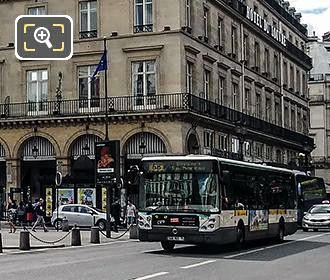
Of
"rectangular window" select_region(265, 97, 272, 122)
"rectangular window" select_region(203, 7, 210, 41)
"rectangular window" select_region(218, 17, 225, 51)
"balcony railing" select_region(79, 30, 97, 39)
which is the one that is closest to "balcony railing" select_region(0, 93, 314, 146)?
"balcony railing" select_region(79, 30, 97, 39)

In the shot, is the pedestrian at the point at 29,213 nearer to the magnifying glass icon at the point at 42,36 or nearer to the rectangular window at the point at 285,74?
the magnifying glass icon at the point at 42,36

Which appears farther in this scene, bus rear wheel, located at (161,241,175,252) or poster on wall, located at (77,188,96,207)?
poster on wall, located at (77,188,96,207)

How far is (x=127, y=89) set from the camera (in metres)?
48.1

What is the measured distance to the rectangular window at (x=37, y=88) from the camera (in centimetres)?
5072

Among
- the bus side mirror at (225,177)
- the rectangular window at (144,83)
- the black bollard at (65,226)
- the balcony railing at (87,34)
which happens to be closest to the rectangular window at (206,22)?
the rectangular window at (144,83)

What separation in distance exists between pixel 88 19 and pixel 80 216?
14798mm

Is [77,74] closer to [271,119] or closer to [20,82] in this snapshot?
[20,82]

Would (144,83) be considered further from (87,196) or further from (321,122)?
(321,122)

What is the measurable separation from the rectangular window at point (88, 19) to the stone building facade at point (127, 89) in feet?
0.22

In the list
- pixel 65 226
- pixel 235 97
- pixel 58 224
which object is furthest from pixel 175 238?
pixel 235 97

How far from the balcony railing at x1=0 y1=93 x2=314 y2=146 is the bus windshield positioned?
75.8ft

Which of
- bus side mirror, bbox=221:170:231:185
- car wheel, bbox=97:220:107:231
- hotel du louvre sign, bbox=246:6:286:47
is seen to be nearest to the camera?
bus side mirror, bbox=221:170:231:185

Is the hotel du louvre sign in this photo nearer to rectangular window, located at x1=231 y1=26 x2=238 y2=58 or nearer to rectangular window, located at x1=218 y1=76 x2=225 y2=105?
rectangular window, located at x1=231 y1=26 x2=238 y2=58

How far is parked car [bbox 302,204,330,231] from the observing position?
40.1 m
